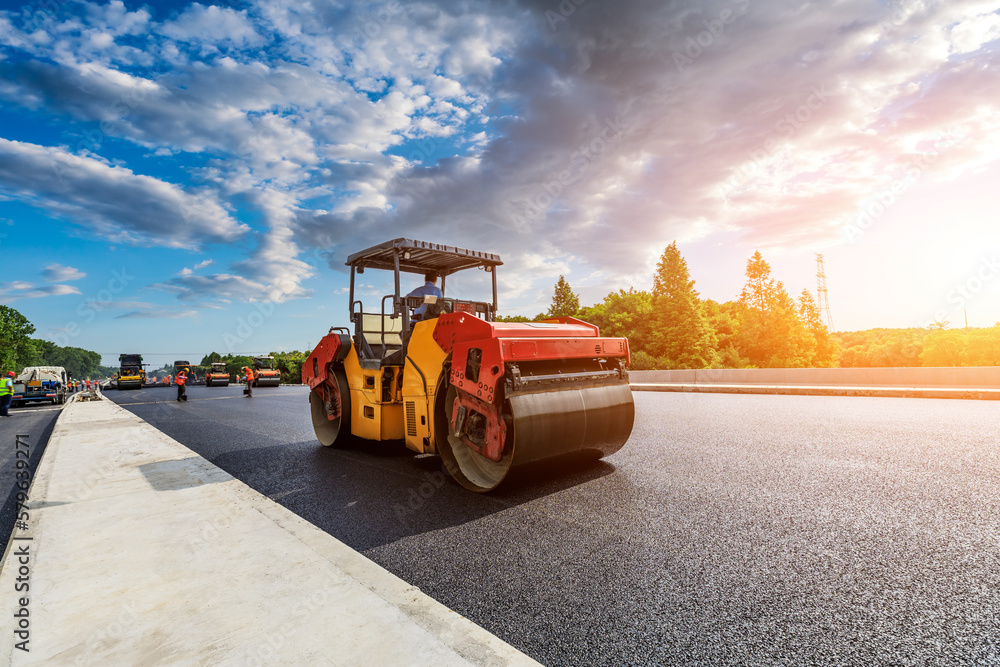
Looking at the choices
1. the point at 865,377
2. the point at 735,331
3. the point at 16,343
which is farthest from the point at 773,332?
the point at 16,343

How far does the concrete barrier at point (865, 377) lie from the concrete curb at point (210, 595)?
16.4 metres

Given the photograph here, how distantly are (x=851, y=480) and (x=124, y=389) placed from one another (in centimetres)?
4980

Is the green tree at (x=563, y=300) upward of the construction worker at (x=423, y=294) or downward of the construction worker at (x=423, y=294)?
upward

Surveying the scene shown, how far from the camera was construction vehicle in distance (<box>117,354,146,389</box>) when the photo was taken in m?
39.8

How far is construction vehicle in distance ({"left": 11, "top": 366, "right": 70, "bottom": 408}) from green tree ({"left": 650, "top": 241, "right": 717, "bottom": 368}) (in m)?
37.0

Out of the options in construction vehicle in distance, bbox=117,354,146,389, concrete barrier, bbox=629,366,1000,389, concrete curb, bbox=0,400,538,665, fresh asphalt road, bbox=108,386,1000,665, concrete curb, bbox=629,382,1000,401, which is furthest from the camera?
construction vehicle in distance, bbox=117,354,146,389

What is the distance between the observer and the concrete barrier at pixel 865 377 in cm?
1339

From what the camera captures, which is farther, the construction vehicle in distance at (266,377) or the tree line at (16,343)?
the tree line at (16,343)

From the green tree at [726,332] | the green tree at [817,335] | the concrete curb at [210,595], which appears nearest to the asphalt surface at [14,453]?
the concrete curb at [210,595]

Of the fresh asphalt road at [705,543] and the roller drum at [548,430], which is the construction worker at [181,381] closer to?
the fresh asphalt road at [705,543]

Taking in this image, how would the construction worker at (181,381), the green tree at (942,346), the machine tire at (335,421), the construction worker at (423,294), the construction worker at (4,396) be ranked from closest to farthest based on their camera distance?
the construction worker at (423,294), the machine tire at (335,421), the construction worker at (4,396), the construction worker at (181,381), the green tree at (942,346)

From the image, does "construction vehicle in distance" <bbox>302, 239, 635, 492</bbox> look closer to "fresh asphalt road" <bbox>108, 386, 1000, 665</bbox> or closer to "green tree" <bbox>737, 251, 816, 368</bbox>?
"fresh asphalt road" <bbox>108, 386, 1000, 665</bbox>

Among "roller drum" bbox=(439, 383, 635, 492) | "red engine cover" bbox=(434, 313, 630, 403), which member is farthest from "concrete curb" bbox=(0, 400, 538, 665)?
"red engine cover" bbox=(434, 313, 630, 403)

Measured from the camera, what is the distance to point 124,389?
4119 cm
